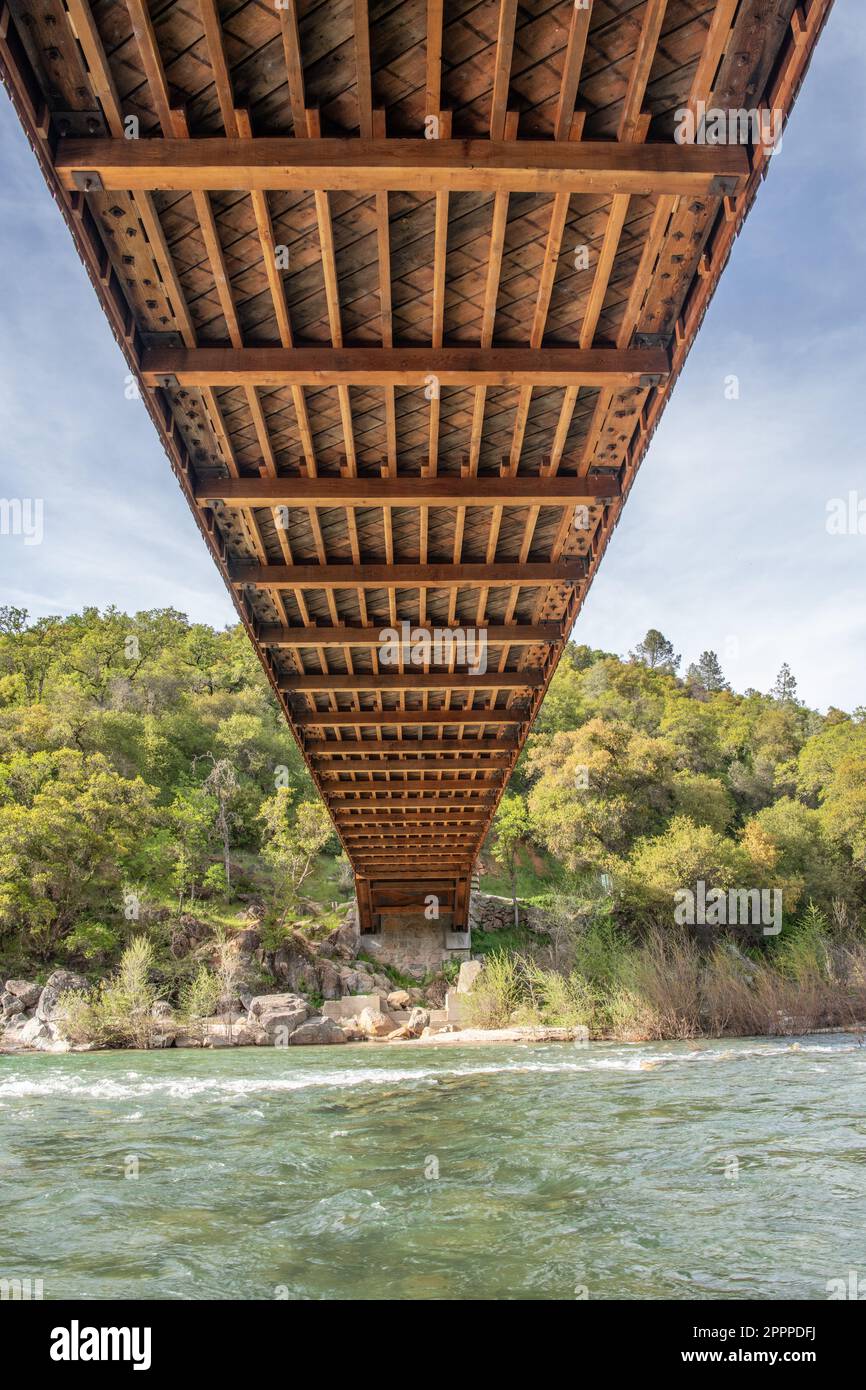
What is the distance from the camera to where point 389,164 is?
557 centimetres

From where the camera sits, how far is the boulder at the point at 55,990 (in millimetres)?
27406

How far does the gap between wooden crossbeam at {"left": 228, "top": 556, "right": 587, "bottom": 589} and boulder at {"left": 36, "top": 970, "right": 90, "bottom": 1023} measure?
67.7 ft

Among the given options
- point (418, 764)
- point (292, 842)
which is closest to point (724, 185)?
point (418, 764)

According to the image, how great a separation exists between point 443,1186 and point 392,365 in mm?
7346

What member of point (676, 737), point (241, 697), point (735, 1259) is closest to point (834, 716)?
point (676, 737)

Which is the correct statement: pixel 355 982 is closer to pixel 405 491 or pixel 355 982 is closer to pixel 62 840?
pixel 62 840

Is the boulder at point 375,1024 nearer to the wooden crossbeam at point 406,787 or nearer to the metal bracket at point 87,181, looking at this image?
the wooden crossbeam at point 406,787

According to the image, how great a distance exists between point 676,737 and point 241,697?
25.9 m

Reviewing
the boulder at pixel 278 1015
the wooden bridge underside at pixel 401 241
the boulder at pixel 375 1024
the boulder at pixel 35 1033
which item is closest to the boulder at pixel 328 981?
the boulder at pixel 375 1024

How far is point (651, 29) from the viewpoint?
5000mm

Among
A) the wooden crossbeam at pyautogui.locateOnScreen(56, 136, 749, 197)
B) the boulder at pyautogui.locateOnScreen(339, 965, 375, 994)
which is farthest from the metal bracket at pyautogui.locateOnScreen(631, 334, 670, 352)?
the boulder at pyautogui.locateOnScreen(339, 965, 375, 994)

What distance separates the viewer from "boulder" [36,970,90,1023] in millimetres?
27406

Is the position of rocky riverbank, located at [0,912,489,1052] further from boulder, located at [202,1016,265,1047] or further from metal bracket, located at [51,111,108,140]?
metal bracket, located at [51,111,108,140]
